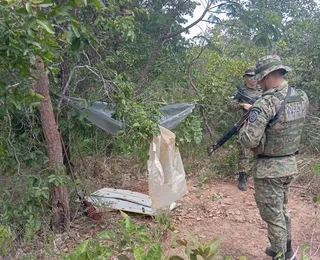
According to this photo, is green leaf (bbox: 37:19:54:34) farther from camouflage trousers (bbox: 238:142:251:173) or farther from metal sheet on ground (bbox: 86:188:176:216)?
camouflage trousers (bbox: 238:142:251:173)

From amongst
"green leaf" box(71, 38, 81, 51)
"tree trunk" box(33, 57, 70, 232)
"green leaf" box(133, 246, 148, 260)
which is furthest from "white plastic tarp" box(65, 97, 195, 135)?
"green leaf" box(133, 246, 148, 260)

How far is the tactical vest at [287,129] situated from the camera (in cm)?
270

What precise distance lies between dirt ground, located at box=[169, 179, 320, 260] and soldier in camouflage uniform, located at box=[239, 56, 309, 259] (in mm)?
536

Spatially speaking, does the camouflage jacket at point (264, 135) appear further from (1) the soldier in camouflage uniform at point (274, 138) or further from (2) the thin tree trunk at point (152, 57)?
(2) the thin tree trunk at point (152, 57)

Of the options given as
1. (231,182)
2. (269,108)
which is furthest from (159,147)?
(231,182)

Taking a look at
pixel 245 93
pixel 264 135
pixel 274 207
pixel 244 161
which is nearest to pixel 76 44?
pixel 264 135

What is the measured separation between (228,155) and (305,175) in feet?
3.42

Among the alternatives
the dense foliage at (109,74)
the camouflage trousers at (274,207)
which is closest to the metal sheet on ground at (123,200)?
the dense foliage at (109,74)

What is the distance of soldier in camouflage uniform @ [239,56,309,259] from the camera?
2.68 metres

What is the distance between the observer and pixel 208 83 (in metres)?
5.91

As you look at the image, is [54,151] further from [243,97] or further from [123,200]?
[243,97]

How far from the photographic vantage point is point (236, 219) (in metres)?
3.93

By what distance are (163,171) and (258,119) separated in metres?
1.15

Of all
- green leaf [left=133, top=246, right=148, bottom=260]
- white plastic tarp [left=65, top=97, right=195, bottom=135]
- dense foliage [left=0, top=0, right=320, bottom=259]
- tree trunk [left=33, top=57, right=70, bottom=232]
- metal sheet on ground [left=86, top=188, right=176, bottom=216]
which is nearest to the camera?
green leaf [left=133, top=246, right=148, bottom=260]
